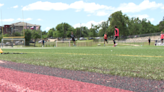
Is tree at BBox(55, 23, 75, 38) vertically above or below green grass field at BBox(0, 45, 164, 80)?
above

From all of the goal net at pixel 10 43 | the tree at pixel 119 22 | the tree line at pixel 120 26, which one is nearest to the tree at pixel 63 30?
the tree line at pixel 120 26

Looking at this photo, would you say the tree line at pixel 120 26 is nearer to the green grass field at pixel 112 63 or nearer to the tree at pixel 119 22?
the tree at pixel 119 22

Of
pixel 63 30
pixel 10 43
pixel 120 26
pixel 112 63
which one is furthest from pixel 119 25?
pixel 112 63

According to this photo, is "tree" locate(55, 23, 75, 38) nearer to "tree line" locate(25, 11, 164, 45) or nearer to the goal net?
"tree line" locate(25, 11, 164, 45)

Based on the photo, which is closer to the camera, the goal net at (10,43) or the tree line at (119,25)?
the goal net at (10,43)

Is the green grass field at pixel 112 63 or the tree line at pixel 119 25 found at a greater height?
the tree line at pixel 119 25

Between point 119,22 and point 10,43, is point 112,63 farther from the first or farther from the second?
point 119,22

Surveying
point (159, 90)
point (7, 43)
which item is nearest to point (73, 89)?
point (159, 90)

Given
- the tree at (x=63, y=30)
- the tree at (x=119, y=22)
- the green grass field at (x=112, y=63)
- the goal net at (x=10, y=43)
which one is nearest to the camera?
the green grass field at (x=112, y=63)

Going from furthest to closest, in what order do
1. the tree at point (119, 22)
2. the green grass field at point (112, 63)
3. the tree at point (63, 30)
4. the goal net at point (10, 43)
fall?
the tree at point (63, 30), the tree at point (119, 22), the goal net at point (10, 43), the green grass field at point (112, 63)

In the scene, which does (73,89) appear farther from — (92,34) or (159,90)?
(92,34)

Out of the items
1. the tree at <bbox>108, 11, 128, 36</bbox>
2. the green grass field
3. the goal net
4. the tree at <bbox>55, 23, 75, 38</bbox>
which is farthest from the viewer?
the tree at <bbox>55, 23, 75, 38</bbox>

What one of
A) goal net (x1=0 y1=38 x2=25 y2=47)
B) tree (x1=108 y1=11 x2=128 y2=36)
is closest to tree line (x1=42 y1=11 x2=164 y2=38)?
tree (x1=108 y1=11 x2=128 y2=36)

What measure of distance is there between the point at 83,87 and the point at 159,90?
1.17m
